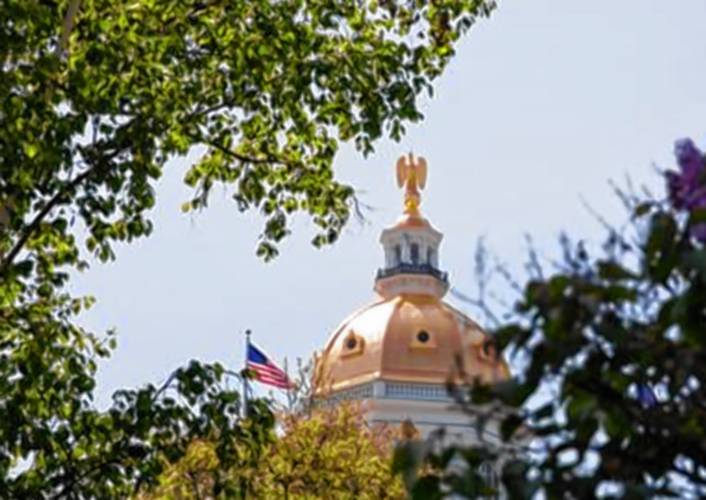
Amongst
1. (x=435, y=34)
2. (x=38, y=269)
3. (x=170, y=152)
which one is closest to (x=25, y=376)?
(x=38, y=269)

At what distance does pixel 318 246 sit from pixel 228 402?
179 centimetres

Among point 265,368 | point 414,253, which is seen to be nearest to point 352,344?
point 414,253

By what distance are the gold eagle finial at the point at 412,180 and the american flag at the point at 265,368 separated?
33.5 metres

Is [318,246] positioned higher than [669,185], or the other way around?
[318,246]

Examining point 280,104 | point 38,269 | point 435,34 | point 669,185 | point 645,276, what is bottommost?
point 645,276

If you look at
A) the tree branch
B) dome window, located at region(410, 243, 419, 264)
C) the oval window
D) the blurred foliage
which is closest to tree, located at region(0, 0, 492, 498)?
the tree branch

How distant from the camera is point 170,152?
949 cm

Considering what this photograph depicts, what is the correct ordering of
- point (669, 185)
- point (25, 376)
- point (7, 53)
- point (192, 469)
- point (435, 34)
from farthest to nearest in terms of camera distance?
point (192, 469) < point (435, 34) < point (25, 376) < point (7, 53) < point (669, 185)

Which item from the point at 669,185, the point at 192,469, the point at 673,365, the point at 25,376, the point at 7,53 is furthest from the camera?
the point at 192,469

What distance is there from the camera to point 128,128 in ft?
29.9

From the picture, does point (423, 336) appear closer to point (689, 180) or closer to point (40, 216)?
point (40, 216)

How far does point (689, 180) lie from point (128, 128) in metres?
6.28

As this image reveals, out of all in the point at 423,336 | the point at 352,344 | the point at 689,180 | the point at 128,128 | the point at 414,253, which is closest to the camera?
the point at 689,180

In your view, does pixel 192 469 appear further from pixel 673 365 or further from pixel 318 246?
pixel 673 365
